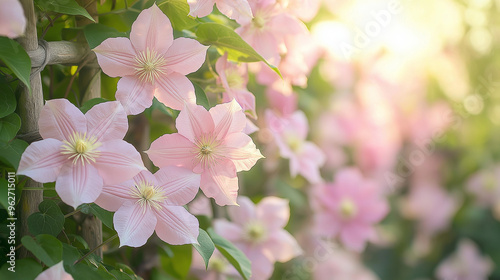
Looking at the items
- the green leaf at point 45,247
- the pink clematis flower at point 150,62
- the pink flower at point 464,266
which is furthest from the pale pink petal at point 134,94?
the pink flower at point 464,266

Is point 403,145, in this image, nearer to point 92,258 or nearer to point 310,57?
point 310,57

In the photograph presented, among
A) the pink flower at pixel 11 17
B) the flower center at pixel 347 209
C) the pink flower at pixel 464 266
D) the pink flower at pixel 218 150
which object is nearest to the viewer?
the pink flower at pixel 11 17

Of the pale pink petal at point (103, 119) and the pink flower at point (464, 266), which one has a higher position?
the pale pink petal at point (103, 119)

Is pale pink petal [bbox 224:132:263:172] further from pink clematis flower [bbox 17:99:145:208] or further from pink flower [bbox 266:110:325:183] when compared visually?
pink flower [bbox 266:110:325:183]

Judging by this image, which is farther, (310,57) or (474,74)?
(474,74)

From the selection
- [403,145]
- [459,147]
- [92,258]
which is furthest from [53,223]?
[459,147]

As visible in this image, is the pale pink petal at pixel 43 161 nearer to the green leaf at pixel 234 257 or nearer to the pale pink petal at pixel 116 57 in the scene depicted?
the pale pink petal at pixel 116 57

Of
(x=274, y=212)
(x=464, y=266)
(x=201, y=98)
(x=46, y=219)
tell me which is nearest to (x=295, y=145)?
(x=274, y=212)

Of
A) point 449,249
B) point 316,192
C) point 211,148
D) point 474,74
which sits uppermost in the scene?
point 211,148
